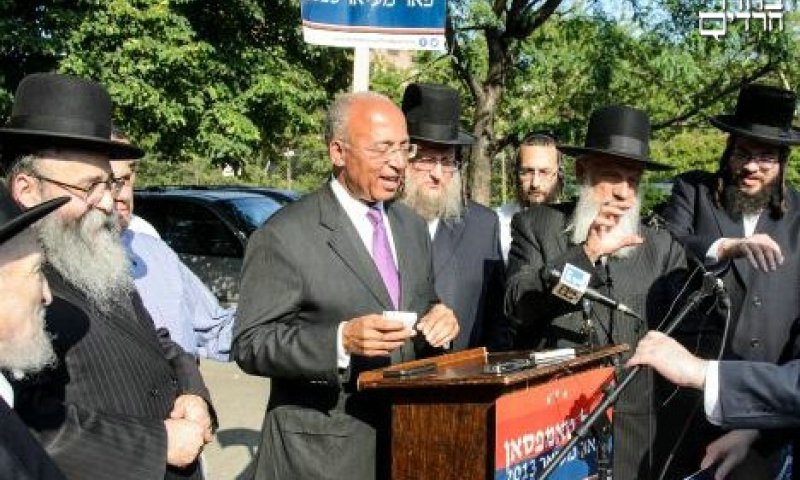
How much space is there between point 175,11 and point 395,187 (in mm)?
8663

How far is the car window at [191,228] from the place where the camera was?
38.3 ft

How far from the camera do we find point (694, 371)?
8.68 ft

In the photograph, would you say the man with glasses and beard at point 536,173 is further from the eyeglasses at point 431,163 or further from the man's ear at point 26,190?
the man's ear at point 26,190

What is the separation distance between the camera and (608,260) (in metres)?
3.66

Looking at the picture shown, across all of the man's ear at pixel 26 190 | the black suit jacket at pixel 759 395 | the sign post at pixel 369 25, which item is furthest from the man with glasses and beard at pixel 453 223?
the man's ear at pixel 26 190

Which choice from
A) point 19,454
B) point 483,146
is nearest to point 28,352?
point 19,454

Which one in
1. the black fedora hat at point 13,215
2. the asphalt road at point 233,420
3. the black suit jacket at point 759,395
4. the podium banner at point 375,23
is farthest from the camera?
the asphalt road at point 233,420

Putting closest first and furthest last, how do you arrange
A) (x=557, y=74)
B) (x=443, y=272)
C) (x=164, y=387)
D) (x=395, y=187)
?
1. (x=164, y=387)
2. (x=395, y=187)
3. (x=443, y=272)
4. (x=557, y=74)

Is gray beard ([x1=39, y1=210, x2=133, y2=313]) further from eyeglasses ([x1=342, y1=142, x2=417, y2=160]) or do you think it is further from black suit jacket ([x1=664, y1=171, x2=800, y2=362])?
black suit jacket ([x1=664, y1=171, x2=800, y2=362])

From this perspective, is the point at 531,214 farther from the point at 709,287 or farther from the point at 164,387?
the point at 164,387

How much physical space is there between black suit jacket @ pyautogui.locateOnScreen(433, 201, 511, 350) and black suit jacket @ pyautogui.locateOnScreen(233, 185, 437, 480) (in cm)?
100

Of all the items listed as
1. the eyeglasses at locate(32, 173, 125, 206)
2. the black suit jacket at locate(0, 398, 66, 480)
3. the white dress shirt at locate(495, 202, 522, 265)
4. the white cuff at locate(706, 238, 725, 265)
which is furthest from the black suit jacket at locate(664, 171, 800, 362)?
the black suit jacket at locate(0, 398, 66, 480)

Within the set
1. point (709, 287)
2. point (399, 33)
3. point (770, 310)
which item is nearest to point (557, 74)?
point (399, 33)

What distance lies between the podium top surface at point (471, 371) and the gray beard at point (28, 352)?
87 centimetres
